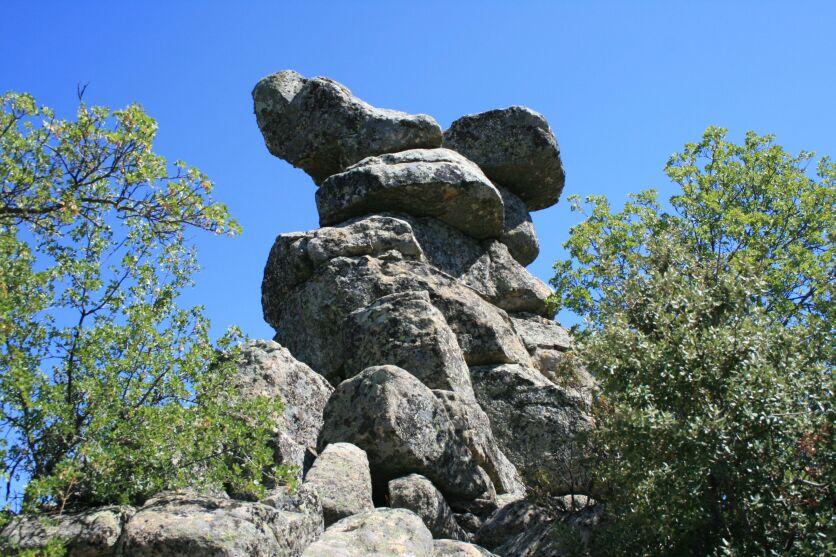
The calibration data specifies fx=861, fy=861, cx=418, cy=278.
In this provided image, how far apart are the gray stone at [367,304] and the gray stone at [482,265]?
10.7ft

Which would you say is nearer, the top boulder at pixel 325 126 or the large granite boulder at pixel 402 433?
the large granite boulder at pixel 402 433

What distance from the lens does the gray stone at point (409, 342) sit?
2234 cm

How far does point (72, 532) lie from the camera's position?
1280cm

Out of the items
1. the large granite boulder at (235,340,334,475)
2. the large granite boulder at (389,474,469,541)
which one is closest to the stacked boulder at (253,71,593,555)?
the large granite boulder at (389,474,469,541)

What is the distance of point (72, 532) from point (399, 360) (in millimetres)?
10920

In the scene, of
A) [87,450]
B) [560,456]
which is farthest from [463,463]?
[87,450]

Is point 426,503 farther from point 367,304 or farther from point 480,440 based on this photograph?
point 367,304

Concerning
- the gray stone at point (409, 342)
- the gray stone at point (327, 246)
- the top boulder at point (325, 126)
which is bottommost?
the gray stone at point (409, 342)

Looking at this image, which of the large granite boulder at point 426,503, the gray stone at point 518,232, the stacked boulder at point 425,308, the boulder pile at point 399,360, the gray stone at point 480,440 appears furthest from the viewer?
the gray stone at point 518,232

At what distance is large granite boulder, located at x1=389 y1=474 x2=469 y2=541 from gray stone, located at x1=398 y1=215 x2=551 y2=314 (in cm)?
1340

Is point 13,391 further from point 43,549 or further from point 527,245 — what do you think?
point 527,245

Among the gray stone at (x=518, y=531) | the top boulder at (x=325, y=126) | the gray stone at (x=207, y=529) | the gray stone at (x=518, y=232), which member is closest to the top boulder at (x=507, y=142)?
the gray stone at (x=518, y=232)

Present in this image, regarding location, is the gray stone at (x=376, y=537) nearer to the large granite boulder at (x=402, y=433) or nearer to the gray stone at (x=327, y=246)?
the large granite boulder at (x=402, y=433)

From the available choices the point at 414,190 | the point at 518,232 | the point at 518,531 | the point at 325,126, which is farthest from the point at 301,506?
the point at 518,232
